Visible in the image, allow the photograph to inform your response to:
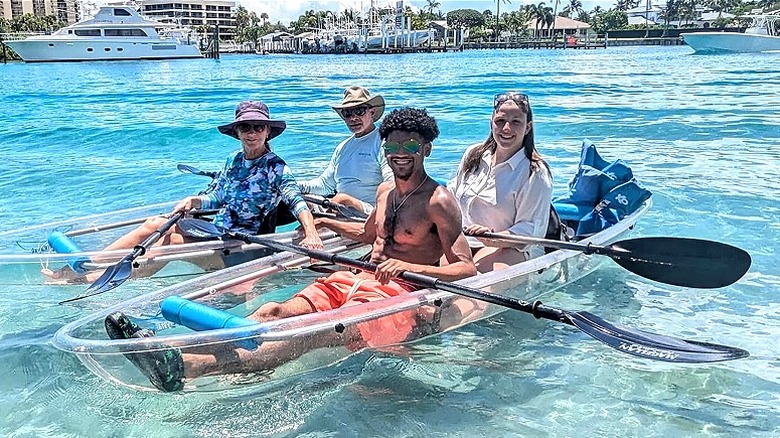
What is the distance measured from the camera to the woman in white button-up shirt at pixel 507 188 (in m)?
4.80

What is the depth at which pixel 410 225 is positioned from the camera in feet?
13.9

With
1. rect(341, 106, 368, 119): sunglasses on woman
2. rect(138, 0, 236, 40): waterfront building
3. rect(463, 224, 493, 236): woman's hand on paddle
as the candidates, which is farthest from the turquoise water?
rect(138, 0, 236, 40): waterfront building

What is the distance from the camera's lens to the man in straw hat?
244 inches

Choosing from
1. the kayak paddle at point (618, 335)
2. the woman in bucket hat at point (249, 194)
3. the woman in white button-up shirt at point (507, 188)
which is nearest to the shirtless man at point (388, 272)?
the kayak paddle at point (618, 335)

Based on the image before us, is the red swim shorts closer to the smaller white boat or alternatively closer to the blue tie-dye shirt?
the blue tie-dye shirt

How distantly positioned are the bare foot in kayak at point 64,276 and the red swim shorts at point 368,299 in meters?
2.14

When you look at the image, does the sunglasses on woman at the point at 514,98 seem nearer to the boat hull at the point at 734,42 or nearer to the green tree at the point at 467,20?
the boat hull at the point at 734,42

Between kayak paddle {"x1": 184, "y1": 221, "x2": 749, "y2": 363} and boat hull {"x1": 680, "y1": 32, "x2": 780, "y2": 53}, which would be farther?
boat hull {"x1": 680, "y1": 32, "x2": 780, "y2": 53}

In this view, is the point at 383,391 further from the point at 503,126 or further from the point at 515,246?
the point at 503,126

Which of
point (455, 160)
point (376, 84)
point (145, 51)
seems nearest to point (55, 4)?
point (145, 51)

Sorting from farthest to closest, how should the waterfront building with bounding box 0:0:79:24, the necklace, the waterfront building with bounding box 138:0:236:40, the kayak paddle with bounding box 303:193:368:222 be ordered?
the waterfront building with bounding box 0:0:79:24 → the waterfront building with bounding box 138:0:236:40 → the kayak paddle with bounding box 303:193:368:222 → the necklace

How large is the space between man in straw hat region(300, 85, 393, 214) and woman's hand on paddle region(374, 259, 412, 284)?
2.05m

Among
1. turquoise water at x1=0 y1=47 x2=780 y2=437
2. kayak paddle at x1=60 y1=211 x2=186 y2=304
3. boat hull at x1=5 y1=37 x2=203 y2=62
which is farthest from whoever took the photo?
boat hull at x1=5 y1=37 x2=203 y2=62

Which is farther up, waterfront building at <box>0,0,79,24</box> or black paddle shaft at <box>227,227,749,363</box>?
waterfront building at <box>0,0,79,24</box>
